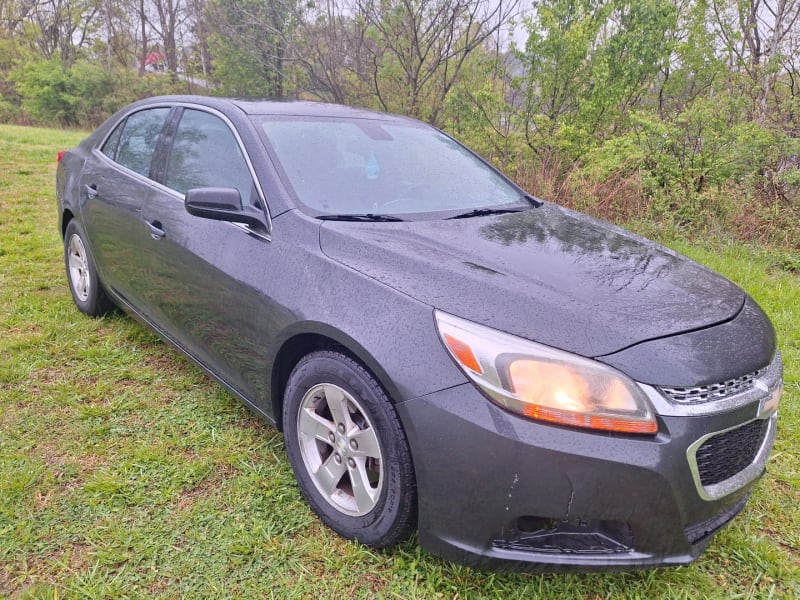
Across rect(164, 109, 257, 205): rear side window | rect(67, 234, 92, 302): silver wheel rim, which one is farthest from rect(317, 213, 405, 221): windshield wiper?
rect(67, 234, 92, 302): silver wheel rim

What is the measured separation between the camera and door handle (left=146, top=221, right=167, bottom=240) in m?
2.59

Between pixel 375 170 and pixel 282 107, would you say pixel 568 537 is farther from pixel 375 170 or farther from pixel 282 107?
pixel 282 107

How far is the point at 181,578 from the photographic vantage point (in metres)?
1.72

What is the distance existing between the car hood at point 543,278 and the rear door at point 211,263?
398 mm

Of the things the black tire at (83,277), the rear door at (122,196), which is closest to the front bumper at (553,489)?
the rear door at (122,196)

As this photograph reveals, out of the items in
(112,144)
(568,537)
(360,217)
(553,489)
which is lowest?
(568,537)

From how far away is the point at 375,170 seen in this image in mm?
2484

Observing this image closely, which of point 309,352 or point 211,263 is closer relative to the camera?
point 309,352

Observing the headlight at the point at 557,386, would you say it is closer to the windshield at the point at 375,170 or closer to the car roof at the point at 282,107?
the windshield at the point at 375,170

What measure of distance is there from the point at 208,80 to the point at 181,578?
23.4m

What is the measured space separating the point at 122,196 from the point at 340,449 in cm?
206

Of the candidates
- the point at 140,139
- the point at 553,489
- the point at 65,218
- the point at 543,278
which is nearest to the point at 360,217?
the point at 543,278

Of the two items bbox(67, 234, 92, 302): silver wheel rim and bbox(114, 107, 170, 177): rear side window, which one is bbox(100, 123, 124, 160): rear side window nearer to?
bbox(114, 107, 170, 177): rear side window

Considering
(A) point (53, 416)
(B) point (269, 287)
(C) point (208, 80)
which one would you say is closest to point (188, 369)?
(A) point (53, 416)
